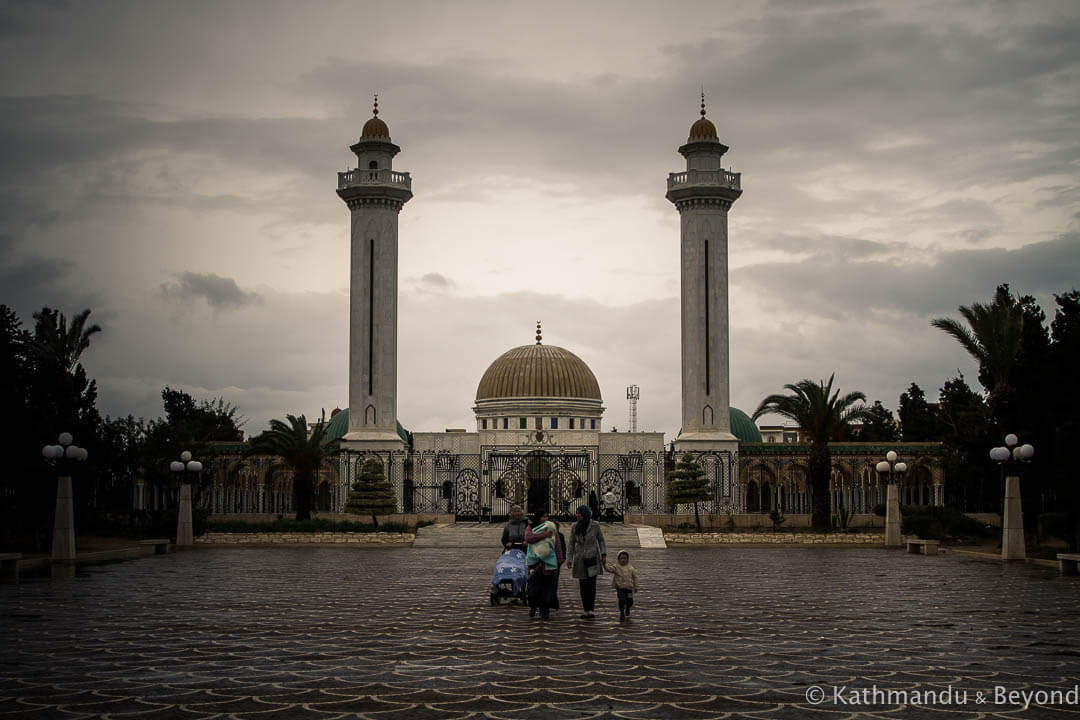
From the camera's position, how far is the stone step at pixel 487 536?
3328 cm

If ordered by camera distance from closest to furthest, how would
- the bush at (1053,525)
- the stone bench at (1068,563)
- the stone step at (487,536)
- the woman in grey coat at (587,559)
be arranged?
the woman in grey coat at (587,559) → the stone bench at (1068,563) → the bush at (1053,525) → the stone step at (487,536)

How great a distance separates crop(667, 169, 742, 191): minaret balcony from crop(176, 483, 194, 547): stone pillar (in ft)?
92.5

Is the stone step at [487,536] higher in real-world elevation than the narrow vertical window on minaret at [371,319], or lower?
lower

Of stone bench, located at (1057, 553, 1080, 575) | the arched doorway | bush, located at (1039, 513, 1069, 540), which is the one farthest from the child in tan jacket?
the arched doorway

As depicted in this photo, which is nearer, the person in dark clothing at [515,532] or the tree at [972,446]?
the person in dark clothing at [515,532]

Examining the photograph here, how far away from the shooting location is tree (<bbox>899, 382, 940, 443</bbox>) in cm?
6076

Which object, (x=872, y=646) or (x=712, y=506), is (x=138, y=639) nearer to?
(x=872, y=646)

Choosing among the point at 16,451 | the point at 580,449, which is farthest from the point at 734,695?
the point at 580,449

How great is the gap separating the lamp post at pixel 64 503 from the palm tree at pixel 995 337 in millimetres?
23898

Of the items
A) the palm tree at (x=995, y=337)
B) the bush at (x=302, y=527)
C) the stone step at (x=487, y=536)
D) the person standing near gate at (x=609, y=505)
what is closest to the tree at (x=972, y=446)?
the palm tree at (x=995, y=337)

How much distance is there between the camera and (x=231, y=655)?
399 inches

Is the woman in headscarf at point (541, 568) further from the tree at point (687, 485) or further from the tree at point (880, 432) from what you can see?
the tree at point (880, 432)

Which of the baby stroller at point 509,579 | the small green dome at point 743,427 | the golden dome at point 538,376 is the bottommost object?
the baby stroller at point 509,579

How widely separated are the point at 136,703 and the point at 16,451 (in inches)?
884
